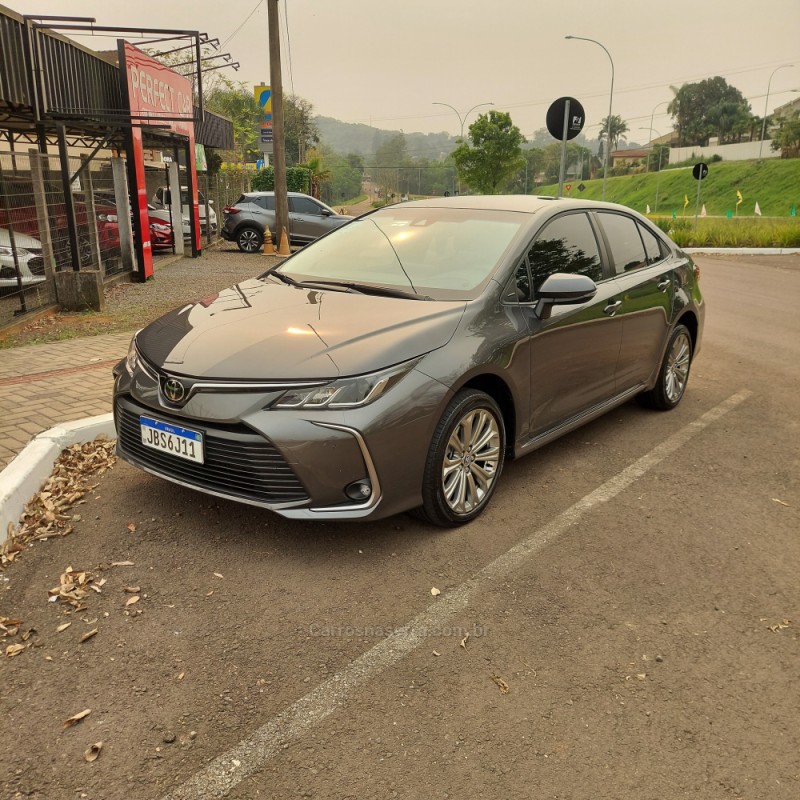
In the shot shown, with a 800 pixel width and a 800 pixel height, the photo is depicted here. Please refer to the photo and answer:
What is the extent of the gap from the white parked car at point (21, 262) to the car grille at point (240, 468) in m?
6.20

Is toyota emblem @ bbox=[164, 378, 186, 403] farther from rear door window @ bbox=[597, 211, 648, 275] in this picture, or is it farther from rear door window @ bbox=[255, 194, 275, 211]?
rear door window @ bbox=[255, 194, 275, 211]

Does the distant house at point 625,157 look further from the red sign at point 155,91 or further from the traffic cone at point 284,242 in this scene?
the red sign at point 155,91

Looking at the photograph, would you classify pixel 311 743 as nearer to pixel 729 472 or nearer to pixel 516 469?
pixel 516 469

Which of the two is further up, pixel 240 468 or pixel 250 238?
pixel 240 468

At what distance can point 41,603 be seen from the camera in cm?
318

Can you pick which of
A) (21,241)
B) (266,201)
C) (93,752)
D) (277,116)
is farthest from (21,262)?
(266,201)

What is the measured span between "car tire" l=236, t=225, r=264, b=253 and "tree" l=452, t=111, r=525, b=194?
40.5 metres

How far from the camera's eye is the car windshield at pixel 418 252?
14.1 feet

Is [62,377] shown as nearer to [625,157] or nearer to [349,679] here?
[349,679]

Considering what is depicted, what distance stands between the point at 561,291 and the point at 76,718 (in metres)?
3.07

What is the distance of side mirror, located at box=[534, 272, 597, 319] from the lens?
4160 millimetres

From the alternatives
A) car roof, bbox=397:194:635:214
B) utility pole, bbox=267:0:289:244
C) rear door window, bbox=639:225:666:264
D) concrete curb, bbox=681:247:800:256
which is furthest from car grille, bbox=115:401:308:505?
concrete curb, bbox=681:247:800:256

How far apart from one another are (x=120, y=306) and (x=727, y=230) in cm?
2179

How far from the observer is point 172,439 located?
357 centimetres
